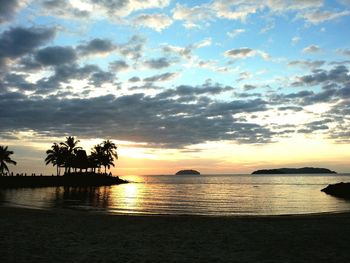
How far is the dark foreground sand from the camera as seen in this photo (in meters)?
12.8

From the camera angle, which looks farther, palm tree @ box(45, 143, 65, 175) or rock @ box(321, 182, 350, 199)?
palm tree @ box(45, 143, 65, 175)

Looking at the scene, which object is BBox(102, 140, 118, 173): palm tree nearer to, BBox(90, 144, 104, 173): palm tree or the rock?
BBox(90, 144, 104, 173): palm tree

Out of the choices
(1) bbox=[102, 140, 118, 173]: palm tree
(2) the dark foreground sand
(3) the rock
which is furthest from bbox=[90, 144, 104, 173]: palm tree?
(2) the dark foreground sand

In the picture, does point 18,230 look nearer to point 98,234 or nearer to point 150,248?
point 98,234

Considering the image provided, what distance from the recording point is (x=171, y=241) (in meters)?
16.4

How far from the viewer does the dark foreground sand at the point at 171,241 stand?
42.1 feet

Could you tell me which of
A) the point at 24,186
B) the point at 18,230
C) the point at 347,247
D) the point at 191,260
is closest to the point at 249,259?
the point at 191,260

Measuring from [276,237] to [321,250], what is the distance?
3.42m

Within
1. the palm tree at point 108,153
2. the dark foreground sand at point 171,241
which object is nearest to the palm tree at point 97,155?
the palm tree at point 108,153

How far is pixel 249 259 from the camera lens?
12.7 m

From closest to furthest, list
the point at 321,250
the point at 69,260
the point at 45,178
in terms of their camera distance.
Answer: the point at 69,260, the point at 321,250, the point at 45,178

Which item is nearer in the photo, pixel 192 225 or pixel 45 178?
pixel 192 225

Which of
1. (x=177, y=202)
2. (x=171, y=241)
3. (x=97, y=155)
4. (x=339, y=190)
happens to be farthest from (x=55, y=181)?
(x=171, y=241)

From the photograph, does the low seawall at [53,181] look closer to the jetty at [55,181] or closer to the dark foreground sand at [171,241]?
the jetty at [55,181]
